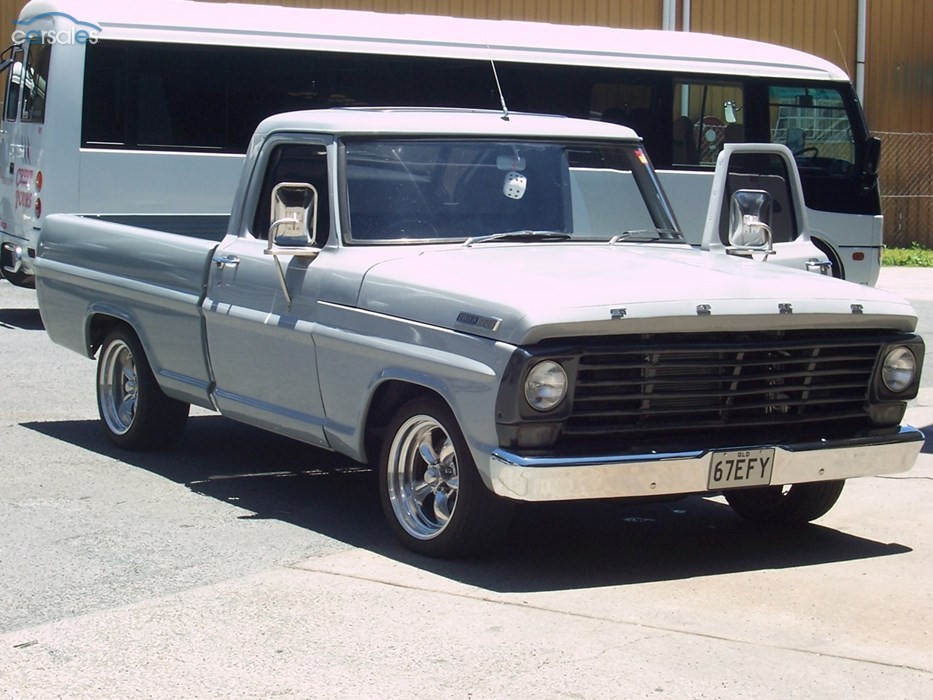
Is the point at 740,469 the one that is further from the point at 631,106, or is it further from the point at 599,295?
the point at 631,106

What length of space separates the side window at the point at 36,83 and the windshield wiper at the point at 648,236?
8.87m

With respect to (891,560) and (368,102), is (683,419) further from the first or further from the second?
(368,102)

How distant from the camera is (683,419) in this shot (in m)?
6.41

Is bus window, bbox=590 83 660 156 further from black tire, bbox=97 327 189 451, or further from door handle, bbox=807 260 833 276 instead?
black tire, bbox=97 327 189 451

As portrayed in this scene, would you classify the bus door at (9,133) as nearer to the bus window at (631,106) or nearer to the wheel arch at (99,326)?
the bus window at (631,106)

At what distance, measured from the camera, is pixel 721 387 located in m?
6.45

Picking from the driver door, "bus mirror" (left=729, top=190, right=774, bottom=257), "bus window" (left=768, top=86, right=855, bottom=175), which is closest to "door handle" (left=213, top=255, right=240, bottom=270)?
the driver door

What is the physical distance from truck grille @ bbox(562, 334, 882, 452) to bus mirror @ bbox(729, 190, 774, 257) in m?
1.15

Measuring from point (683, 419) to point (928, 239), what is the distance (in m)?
22.9

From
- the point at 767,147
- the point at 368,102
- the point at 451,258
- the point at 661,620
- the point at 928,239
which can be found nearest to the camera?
the point at 661,620

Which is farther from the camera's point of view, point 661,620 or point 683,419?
point 683,419

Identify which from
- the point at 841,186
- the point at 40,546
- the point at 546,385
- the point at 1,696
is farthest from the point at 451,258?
the point at 841,186

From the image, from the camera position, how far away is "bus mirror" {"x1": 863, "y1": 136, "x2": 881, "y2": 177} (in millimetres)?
17641

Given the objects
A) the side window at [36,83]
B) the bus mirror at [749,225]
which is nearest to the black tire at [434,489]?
the bus mirror at [749,225]
